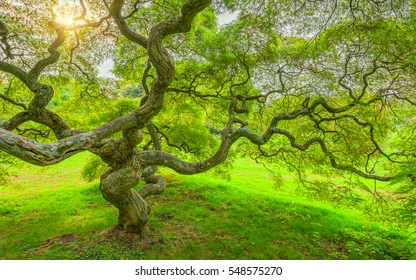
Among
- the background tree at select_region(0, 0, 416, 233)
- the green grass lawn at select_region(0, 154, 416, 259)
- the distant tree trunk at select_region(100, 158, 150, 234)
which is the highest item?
the background tree at select_region(0, 0, 416, 233)

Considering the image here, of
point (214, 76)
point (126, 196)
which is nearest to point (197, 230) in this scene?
point (126, 196)

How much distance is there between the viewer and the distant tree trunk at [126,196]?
17.4ft

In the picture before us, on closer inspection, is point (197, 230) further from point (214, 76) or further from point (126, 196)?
point (214, 76)

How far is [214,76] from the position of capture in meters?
7.94

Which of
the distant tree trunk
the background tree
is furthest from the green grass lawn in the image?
the background tree

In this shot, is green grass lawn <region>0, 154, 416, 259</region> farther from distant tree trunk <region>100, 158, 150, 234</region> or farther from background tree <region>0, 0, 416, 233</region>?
background tree <region>0, 0, 416, 233</region>

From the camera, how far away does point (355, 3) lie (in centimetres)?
582

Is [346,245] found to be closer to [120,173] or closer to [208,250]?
[208,250]

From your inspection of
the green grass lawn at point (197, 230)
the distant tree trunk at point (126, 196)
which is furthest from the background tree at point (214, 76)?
the green grass lawn at point (197, 230)

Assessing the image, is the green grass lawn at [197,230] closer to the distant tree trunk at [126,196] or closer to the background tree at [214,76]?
the distant tree trunk at [126,196]

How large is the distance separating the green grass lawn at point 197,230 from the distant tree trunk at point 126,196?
376mm

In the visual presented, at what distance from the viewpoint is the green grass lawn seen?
6.11 m

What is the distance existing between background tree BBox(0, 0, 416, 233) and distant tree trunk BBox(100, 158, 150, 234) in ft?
0.10

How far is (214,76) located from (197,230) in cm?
469
